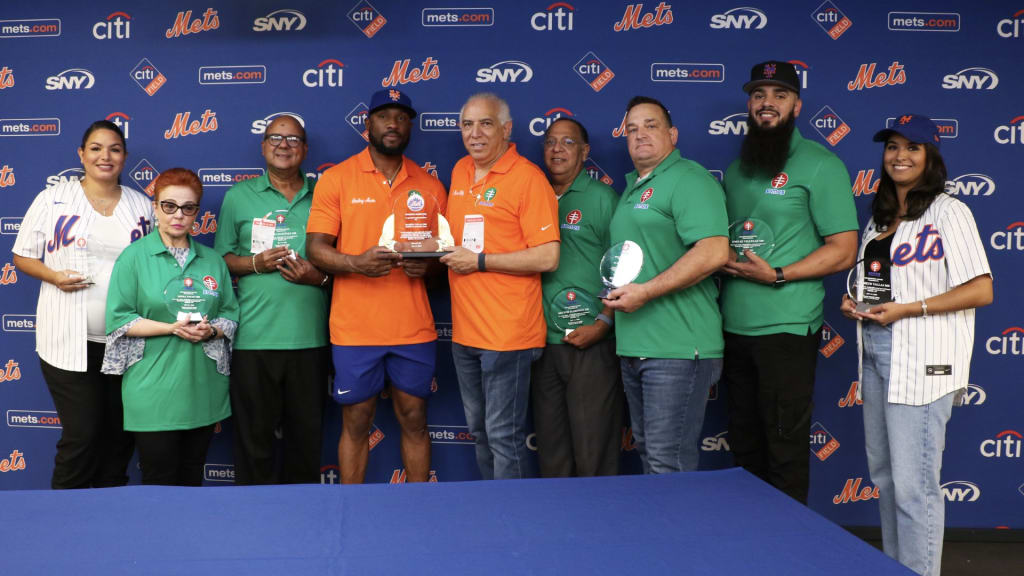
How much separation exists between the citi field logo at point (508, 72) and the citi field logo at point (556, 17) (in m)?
0.19

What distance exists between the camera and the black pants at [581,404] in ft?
8.87

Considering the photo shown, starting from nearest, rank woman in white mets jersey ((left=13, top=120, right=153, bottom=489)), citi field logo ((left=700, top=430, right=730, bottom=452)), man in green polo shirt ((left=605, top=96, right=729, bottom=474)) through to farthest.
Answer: man in green polo shirt ((left=605, top=96, right=729, bottom=474)) < woman in white mets jersey ((left=13, top=120, right=153, bottom=489)) < citi field logo ((left=700, top=430, right=730, bottom=452))

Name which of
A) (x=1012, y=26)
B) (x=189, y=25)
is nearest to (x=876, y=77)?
(x=1012, y=26)

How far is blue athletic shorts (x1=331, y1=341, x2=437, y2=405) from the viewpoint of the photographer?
110 inches

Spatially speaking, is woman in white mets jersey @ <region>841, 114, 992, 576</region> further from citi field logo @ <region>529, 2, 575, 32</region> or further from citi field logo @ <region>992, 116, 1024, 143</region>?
citi field logo @ <region>529, 2, 575, 32</region>

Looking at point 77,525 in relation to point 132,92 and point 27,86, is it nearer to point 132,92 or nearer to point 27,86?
point 132,92

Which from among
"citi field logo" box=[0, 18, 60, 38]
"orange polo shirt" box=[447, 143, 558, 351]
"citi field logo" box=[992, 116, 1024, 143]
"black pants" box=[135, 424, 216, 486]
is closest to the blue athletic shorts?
"orange polo shirt" box=[447, 143, 558, 351]

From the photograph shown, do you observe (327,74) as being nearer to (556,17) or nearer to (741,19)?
(556,17)

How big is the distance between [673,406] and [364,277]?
4.12 ft

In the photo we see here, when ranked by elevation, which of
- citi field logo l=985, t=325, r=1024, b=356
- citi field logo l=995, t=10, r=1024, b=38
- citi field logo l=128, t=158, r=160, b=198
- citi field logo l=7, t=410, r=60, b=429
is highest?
citi field logo l=995, t=10, r=1024, b=38

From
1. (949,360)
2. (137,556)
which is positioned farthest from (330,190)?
(949,360)

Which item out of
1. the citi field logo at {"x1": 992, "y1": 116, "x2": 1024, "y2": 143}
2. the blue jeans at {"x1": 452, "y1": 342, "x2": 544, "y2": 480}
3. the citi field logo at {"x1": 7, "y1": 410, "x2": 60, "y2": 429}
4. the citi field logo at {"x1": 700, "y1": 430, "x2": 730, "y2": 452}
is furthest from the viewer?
the citi field logo at {"x1": 7, "y1": 410, "x2": 60, "y2": 429}

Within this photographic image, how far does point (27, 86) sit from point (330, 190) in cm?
172

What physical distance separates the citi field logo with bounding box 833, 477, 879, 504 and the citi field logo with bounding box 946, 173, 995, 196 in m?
1.35
